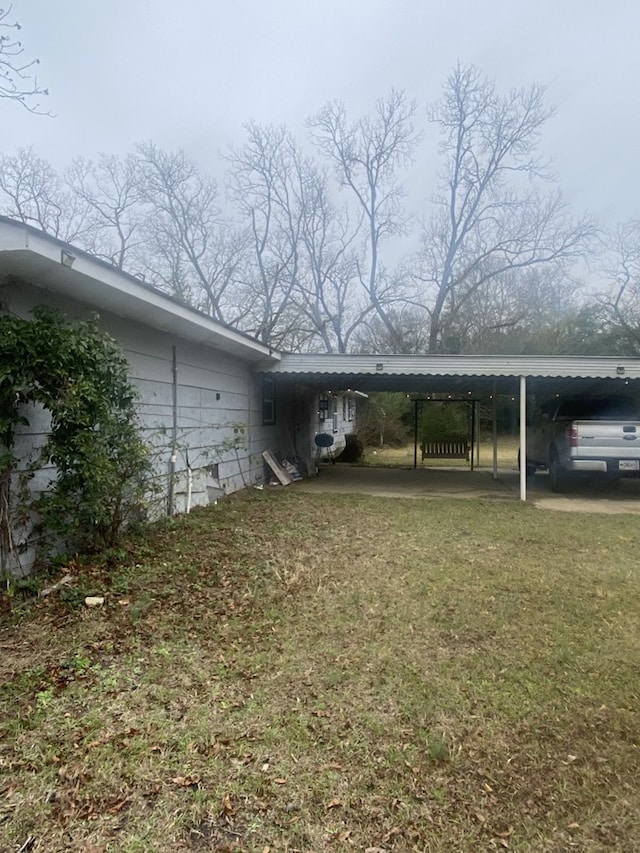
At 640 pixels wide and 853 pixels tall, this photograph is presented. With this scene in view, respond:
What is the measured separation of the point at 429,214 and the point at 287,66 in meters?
11.1

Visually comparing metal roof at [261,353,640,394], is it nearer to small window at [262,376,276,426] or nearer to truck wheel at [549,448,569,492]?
truck wheel at [549,448,569,492]

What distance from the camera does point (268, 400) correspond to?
11.5m

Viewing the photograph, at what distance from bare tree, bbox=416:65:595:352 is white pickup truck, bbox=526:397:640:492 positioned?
14.0 metres

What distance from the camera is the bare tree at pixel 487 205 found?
22.3 m

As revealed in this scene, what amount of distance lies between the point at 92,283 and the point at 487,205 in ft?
74.5

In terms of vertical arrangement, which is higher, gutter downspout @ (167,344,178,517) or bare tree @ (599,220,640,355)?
bare tree @ (599,220,640,355)

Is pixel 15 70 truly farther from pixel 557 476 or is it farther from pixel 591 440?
pixel 557 476

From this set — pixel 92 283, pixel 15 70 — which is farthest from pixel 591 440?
pixel 15 70

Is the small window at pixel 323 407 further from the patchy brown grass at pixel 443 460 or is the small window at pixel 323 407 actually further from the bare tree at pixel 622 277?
the bare tree at pixel 622 277

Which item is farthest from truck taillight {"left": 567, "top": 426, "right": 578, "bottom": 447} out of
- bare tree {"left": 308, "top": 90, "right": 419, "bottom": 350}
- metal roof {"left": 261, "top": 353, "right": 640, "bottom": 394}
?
bare tree {"left": 308, "top": 90, "right": 419, "bottom": 350}

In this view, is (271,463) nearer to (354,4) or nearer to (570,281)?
(354,4)

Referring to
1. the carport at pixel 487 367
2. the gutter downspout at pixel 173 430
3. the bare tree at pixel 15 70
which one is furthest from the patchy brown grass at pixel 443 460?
the bare tree at pixel 15 70

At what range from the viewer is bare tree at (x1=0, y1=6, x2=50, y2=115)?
4.41 meters

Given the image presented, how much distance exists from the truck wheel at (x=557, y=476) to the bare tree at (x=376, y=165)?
15613mm
